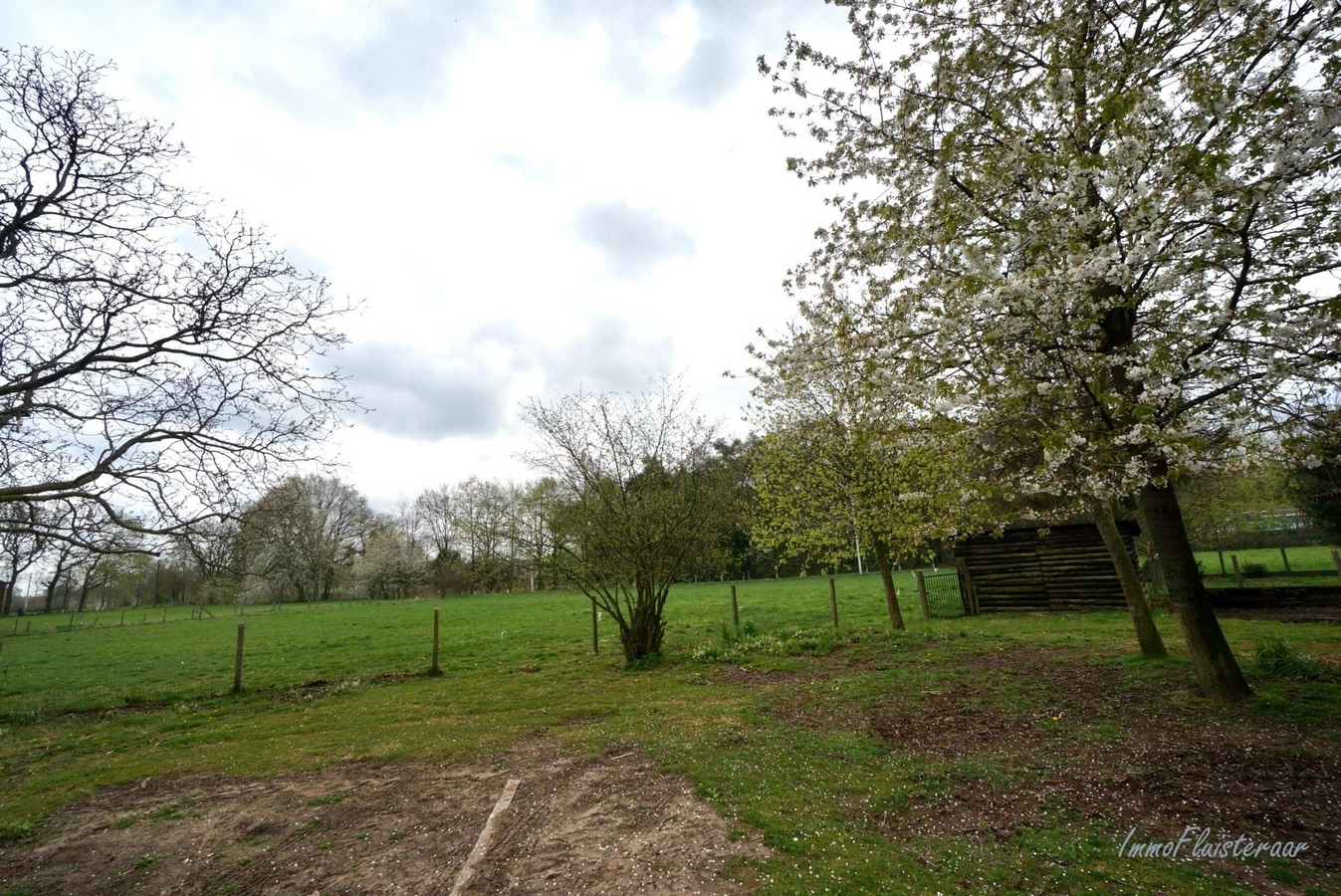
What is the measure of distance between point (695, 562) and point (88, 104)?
37.7ft

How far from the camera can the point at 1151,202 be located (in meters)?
4.11

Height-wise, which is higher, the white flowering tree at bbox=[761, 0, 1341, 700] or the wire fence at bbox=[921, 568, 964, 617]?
the white flowering tree at bbox=[761, 0, 1341, 700]

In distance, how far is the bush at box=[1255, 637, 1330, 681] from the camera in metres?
6.38

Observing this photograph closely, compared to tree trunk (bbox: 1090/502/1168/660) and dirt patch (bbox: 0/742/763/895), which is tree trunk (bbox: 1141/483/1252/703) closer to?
tree trunk (bbox: 1090/502/1168/660)

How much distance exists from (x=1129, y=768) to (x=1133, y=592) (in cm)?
519

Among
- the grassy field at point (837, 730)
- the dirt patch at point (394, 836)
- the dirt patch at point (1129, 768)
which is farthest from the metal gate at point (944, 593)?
the dirt patch at point (394, 836)

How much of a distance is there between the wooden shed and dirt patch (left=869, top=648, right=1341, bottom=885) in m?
11.0

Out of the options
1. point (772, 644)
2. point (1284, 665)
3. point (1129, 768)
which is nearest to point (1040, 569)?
point (772, 644)

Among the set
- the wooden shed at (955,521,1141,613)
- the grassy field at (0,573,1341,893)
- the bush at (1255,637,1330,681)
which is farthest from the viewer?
the wooden shed at (955,521,1141,613)

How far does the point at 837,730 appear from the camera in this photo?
6066mm

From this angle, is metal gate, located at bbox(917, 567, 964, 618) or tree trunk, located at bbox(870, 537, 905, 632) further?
metal gate, located at bbox(917, 567, 964, 618)

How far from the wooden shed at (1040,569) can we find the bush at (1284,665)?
375 inches

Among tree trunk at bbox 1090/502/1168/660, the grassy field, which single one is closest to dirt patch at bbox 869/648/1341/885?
the grassy field

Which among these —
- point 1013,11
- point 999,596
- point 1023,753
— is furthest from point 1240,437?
point 999,596
